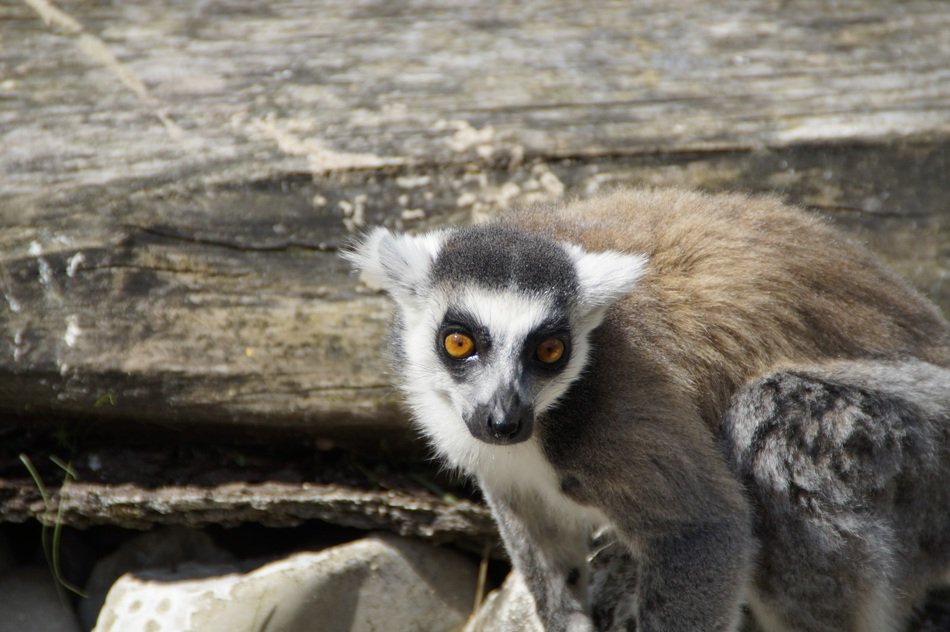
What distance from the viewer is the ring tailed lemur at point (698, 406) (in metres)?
3.75

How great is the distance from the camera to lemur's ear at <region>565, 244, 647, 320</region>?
379 cm

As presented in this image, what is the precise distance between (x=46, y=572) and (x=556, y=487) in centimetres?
314

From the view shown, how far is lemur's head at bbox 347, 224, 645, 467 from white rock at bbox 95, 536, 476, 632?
4.03 feet

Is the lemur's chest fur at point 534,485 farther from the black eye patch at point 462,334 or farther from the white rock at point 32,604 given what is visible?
the white rock at point 32,604

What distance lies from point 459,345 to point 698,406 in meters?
1.01

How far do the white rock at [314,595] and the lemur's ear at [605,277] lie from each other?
1984 mm

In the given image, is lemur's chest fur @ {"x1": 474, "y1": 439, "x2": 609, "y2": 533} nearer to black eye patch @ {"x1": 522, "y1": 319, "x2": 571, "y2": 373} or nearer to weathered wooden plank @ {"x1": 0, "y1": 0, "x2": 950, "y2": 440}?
black eye patch @ {"x1": 522, "y1": 319, "x2": 571, "y2": 373}

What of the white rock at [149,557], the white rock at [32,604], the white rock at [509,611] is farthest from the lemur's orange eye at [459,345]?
the white rock at [32,604]

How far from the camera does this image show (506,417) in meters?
3.56

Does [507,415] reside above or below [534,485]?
above

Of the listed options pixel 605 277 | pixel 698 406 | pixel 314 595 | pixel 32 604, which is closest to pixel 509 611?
pixel 314 595

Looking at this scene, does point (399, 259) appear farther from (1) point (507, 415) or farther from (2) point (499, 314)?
(1) point (507, 415)

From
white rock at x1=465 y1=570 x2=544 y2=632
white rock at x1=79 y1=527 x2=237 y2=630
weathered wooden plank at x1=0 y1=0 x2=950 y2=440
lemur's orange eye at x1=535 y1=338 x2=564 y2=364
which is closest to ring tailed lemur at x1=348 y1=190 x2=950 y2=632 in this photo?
lemur's orange eye at x1=535 y1=338 x2=564 y2=364

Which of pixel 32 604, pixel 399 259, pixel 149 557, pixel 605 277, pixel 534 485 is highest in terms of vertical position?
pixel 605 277
